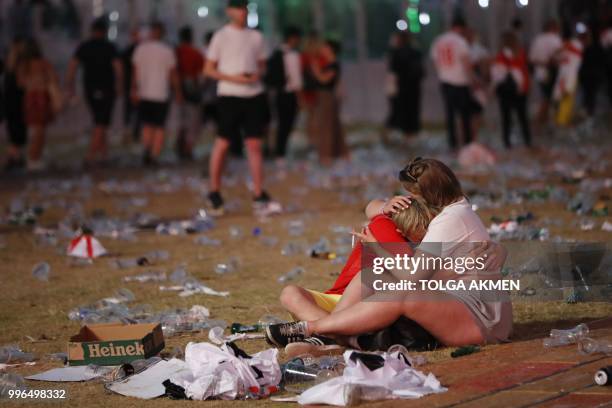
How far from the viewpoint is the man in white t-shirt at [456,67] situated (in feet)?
59.7

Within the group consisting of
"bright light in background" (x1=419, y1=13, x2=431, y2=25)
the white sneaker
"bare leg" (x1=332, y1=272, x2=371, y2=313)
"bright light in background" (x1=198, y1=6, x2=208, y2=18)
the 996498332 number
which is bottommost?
the white sneaker

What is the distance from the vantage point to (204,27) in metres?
28.6

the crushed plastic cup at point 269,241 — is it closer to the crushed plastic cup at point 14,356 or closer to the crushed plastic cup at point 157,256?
the crushed plastic cup at point 157,256

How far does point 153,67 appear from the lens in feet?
60.0

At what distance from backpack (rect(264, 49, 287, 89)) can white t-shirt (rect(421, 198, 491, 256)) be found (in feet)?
41.2

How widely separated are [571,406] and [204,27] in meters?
24.1

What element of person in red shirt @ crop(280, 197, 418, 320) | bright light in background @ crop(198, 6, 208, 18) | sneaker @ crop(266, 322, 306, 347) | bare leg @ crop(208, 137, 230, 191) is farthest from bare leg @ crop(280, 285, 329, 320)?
bright light in background @ crop(198, 6, 208, 18)


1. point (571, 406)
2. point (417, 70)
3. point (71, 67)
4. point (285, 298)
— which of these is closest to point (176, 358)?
point (285, 298)

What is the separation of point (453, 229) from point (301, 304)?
3.30 feet

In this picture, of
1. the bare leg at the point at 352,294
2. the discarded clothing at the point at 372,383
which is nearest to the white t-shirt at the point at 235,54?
the bare leg at the point at 352,294

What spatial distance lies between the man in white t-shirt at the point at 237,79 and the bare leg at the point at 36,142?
6.62 m

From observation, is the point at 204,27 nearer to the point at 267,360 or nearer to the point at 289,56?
the point at 289,56

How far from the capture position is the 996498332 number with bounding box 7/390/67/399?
5.94m

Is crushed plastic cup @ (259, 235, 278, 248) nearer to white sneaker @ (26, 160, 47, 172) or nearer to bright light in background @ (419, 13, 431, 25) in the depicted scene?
white sneaker @ (26, 160, 47, 172)
